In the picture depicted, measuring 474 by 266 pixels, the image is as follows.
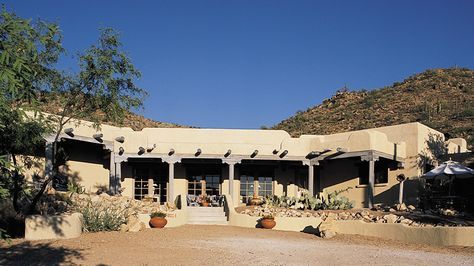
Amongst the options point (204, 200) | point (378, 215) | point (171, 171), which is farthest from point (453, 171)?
point (171, 171)

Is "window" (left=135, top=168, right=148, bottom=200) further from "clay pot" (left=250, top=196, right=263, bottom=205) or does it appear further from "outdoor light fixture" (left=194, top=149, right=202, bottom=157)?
"clay pot" (left=250, top=196, right=263, bottom=205)

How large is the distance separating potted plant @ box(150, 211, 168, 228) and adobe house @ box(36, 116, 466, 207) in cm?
507

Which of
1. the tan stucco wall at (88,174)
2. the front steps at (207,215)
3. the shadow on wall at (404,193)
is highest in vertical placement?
the tan stucco wall at (88,174)

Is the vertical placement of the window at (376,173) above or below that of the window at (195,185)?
above

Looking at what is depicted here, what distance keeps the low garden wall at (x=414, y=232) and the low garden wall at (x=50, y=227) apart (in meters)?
8.23

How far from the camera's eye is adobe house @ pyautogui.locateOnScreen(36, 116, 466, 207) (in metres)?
23.7

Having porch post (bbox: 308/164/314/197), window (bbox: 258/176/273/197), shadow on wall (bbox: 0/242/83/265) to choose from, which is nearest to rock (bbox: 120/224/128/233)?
shadow on wall (bbox: 0/242/83/265)

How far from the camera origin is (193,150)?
2466cm

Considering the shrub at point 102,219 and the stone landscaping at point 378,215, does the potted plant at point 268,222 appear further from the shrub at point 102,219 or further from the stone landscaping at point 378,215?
the shrub at point 102,219

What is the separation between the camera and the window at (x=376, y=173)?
80.8ft

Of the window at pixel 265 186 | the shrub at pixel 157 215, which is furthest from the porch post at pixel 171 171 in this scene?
the shrub at pixel 157 215

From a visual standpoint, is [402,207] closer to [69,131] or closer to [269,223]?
[269,223]

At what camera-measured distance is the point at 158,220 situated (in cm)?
1869

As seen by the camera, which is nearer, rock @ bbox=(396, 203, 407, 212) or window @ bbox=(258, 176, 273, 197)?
rock @ bbox=(396, 203, 407, 212)
